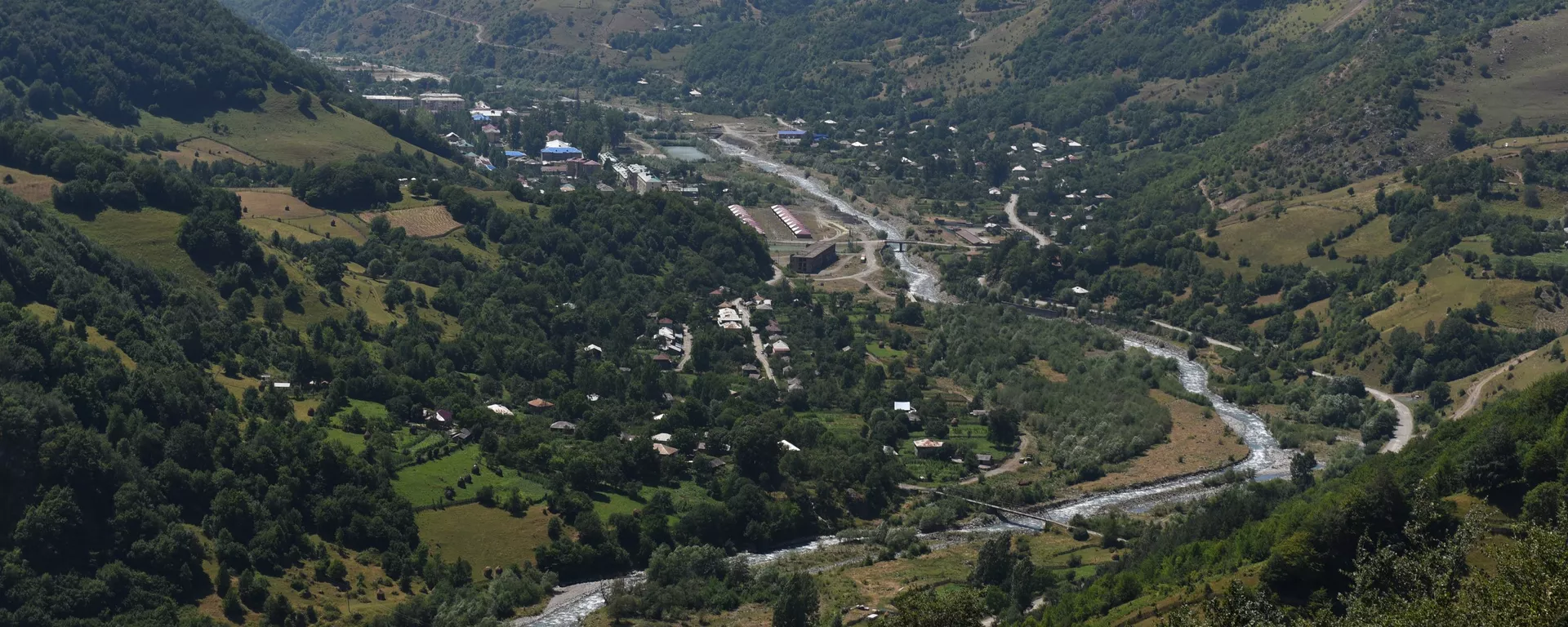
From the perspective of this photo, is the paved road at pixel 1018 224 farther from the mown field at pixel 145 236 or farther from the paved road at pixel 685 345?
the mown field at pixel 145 236

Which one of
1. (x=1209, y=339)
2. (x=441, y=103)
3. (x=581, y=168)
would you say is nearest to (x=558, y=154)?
(x=581, y=168)

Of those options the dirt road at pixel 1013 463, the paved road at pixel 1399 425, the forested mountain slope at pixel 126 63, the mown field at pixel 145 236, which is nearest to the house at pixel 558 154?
the forested mountain slope at pixel 126 63

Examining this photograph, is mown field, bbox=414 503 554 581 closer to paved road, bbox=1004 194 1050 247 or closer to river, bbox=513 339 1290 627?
river, bbox=513 339 1290 627

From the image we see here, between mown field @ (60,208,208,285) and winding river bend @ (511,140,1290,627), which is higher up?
mown field @ (60,208,208,285)

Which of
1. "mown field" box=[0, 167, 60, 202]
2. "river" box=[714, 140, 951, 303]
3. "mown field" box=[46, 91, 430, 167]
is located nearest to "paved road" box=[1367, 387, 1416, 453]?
"river" box=[714, 140, 951, 303]

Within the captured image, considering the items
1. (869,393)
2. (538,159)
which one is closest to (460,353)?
(869,393)
